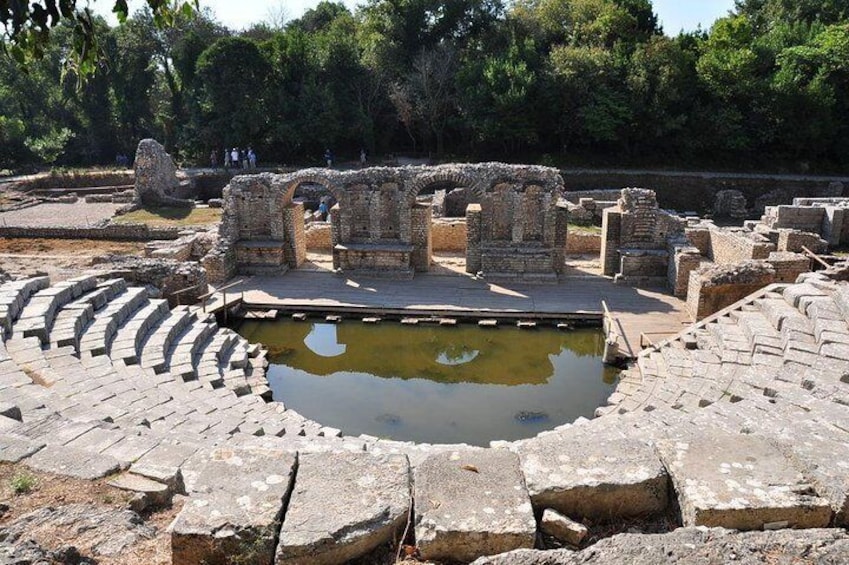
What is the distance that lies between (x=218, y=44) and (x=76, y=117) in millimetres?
13528

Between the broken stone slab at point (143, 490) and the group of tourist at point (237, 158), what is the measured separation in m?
29.6

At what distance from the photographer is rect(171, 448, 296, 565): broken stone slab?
136 inches

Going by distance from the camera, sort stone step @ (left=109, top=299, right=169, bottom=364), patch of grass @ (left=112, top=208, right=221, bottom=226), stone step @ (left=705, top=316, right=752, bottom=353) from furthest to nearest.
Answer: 1. patch of grass @ (left=112, top=208, right=221, bottom=226)
2. stone step @ (left=705, top=316, right=752, bottom=353)
3. stone step @ (left=109, top=299, right=169, bottom=364)

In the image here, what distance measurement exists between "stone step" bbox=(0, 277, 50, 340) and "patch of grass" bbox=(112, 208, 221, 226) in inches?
443

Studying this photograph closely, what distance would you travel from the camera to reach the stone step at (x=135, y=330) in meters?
10.7

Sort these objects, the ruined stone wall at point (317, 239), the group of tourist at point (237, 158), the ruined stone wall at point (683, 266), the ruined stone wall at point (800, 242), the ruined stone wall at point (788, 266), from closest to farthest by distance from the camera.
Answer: the ruined stone wall at point (788, 266) < the ruined stone wall at point (683, 266) < the ruined stone wall at point (800, 242) < the ruined stone wall at point (317, 239) < the group of tourist at point (237, 158)

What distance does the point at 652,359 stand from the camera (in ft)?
39.5

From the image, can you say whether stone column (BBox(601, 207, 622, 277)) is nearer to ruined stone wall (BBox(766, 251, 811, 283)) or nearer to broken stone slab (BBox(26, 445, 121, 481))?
ruined stone wall (BBox(766, 251, 811, 283))

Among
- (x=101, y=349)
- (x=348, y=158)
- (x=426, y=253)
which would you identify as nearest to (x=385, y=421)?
(x=101, y=349)

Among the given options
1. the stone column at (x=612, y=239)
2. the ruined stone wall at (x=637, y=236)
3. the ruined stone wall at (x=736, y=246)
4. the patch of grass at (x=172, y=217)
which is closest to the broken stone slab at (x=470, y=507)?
the ruined stone wall at (x=736, y=246)

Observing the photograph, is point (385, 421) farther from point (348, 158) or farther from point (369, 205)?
point (348, 158)

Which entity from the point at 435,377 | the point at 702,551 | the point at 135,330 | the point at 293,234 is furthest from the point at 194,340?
the point at 702,551

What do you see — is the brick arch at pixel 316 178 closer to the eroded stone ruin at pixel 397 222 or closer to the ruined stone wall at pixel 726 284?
the eroded stone ruin at pixel 397 222

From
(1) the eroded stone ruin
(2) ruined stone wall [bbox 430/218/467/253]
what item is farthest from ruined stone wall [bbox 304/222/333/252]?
(2) ruined stone wall [bbox 430/218/467/253]
